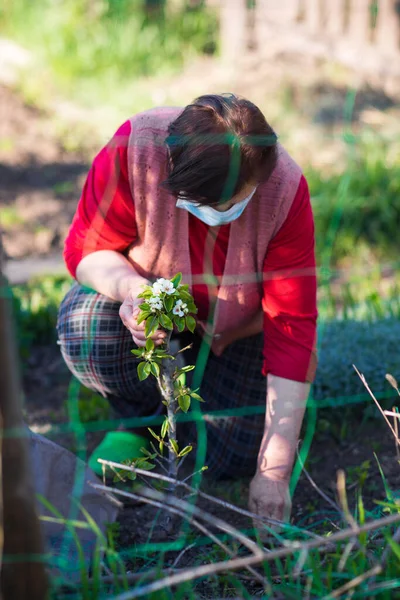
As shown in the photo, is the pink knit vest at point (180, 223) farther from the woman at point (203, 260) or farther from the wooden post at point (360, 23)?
the wooden post at point (360, 23)

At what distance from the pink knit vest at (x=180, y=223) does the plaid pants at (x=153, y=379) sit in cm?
19

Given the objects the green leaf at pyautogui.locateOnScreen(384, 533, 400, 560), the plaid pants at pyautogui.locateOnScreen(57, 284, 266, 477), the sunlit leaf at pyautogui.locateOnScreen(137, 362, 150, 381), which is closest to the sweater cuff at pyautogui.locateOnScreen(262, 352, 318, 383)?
the plaid pants at pyautogui.locateOnScreen(57, 284, 266, 477)

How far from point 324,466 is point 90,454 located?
66 cm

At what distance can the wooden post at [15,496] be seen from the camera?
1.03 metres

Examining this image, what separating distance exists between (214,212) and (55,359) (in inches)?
50.5

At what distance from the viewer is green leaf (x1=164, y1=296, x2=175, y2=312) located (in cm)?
147

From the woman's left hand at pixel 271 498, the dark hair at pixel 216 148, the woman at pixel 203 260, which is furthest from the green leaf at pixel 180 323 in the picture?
the woman's left hand at pixel 271 498

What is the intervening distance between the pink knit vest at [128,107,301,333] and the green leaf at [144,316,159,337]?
0.40m

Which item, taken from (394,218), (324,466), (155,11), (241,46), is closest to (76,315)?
(324,466)

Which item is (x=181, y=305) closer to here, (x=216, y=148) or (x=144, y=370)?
(x=144, y=370)

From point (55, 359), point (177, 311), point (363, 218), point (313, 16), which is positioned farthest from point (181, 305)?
point (313, 16)

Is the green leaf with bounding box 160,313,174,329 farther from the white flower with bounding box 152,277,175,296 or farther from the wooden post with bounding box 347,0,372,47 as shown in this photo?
the wooden post with bounding box 347,0,372,47

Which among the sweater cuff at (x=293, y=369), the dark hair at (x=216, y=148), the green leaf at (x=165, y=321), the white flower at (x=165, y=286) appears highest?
the dark hair at (x=216, y=148)

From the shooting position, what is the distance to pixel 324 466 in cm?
211
